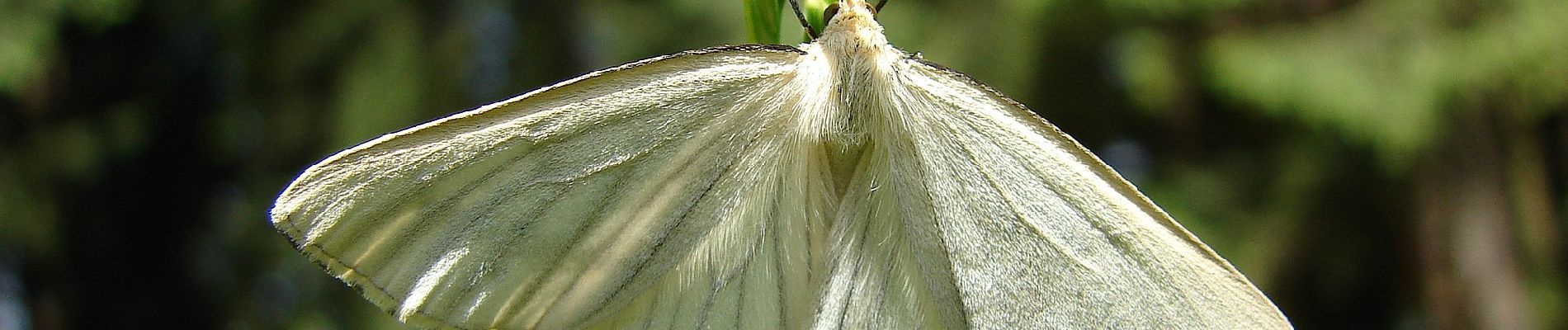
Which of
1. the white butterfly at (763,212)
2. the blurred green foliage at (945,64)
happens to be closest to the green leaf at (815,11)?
the white butterfly at (763,212)

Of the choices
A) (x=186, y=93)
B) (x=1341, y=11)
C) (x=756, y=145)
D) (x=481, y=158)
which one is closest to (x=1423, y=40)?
(x=1341, y=11)

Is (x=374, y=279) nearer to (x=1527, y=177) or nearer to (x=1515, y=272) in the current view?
(x=1515, y=272)

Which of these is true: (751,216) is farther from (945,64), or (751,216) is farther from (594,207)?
(945,64)

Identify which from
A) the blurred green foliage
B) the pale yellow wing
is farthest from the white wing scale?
the blurred green foliage

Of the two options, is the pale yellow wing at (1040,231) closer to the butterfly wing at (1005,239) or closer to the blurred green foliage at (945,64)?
the butterfly wing at (1005,239)

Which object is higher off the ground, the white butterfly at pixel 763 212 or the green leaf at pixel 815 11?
the green leaf at pixel 815 11

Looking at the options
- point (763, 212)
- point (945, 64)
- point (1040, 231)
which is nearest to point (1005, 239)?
point (1040, 231)

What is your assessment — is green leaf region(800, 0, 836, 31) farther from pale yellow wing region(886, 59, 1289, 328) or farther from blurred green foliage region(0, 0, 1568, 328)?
blurred green foliage region(0, 0, 1568, 328)
